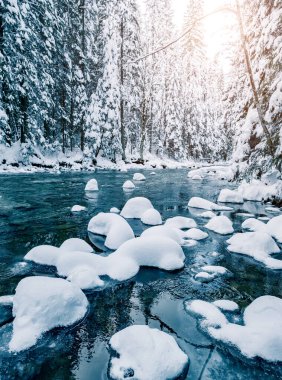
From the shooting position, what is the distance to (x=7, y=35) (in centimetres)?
1731

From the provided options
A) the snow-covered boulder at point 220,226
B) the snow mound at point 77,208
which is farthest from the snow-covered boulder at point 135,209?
the snow-covered boulder at point 220,226

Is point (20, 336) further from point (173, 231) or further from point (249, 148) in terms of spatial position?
point (249, 148)

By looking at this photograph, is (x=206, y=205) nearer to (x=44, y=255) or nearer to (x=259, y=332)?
(x=44, y=255)

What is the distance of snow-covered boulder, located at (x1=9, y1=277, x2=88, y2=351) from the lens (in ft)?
10.2

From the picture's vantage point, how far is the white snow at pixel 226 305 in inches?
148

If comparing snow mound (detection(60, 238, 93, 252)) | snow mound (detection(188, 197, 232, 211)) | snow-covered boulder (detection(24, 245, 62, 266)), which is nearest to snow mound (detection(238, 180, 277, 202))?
snow mound (detection(188, 197, 232, 211))

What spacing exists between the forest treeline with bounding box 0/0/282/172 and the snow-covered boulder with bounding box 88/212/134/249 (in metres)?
4.19

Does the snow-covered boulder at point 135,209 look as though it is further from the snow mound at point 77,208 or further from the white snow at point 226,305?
the white snow at point 226,305

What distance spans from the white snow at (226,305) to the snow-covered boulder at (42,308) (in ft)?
5.35

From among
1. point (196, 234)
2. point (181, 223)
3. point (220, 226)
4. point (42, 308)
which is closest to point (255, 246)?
point (196, 234)

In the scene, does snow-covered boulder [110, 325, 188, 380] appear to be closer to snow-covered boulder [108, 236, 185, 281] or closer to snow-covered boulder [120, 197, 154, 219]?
snow-covered boulder [108, 236, 185, 281]

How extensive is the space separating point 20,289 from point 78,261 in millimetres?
1207

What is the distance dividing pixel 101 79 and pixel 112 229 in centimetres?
1878

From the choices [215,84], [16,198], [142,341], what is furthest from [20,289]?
[215,84]
